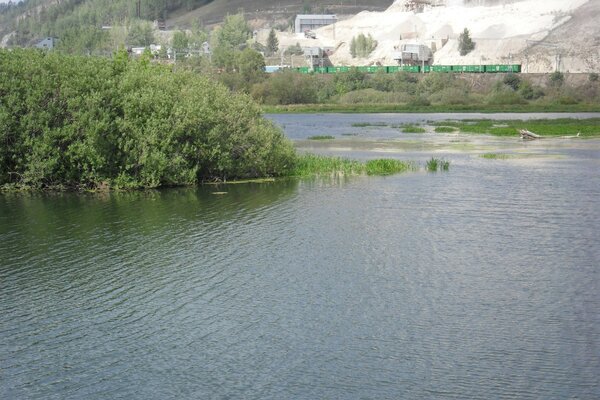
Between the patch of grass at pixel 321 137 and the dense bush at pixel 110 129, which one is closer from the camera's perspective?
the dense bush at pixel 110 129

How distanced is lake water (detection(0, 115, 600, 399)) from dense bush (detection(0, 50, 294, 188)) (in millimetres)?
2020

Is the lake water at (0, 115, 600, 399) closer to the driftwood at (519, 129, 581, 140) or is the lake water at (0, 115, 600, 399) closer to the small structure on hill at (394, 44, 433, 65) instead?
the driftwood at (519, 129, 581, 140)

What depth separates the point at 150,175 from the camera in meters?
38.2

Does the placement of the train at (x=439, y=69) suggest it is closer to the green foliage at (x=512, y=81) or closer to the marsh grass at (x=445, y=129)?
the green foliage at (x=512, y=81)

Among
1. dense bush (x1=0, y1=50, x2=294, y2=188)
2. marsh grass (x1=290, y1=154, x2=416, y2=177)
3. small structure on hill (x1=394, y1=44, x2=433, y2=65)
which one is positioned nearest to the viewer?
dense bush (x1=0, y1=50, x2=294, y2=188)

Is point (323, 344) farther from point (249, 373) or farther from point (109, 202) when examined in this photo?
point (109, 202)

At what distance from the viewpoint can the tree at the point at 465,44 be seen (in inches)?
7057

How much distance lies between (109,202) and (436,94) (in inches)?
4157

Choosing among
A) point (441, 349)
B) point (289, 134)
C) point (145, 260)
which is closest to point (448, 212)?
point (145, 260)

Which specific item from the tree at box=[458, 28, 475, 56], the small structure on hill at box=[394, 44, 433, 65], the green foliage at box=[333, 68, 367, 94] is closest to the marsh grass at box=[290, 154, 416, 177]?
the green foliage at box=[333, 68, 367, 94]

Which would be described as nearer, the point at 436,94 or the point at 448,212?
the point at 448,212

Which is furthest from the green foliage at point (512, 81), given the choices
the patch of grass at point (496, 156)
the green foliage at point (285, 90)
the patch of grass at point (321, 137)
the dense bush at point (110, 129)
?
the dense bush at point (110, 129)

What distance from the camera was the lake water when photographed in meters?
15.8

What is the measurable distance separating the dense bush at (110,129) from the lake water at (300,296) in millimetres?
2020
